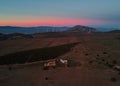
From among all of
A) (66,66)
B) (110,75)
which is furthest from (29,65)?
(110,75)

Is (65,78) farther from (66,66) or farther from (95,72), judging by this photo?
(66,66)

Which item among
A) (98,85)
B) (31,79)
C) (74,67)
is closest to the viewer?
(98,85)

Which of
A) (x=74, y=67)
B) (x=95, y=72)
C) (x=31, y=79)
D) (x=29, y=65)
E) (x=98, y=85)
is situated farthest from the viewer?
(x=29, y=65)

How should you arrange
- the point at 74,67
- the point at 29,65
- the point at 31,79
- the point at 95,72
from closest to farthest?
the point at 31,79 → the point at 95,72 → the point at 74,67 → the point at 29,65

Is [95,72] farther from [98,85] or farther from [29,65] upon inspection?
[29,65]

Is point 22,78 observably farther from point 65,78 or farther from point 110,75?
point 110,75

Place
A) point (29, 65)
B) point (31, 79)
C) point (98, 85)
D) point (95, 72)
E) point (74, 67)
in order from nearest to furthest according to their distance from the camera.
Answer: point (98, 85) < point (31, 79) < point (95, 72) < point (74, 67) < point (29, 65)

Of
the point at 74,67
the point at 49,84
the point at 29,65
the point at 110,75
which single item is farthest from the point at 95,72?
the point at 29,65

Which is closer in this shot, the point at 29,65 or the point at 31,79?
the point at 31,79

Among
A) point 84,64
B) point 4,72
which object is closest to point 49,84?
point 4,72
